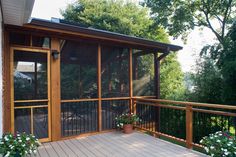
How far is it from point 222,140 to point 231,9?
9.99 metres

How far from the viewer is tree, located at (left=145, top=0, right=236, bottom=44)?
10945 millimetres

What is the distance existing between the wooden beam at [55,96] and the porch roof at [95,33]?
1.47 ft

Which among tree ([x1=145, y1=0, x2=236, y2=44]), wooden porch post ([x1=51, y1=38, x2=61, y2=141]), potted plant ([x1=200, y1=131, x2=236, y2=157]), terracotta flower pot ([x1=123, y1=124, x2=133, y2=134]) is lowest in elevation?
terracotta flower pot ([x1=123, y1=124, x2=133, y2=134])

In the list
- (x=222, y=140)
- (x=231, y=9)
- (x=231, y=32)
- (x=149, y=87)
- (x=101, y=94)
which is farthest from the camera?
A: (x=231, y=9)

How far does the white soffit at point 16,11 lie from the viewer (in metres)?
2.77

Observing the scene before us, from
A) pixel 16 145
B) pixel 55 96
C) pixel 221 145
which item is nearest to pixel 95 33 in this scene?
pixel 55 96

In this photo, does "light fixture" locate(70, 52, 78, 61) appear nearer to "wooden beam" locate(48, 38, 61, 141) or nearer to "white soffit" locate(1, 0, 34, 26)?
"wooden beam" locate(48, 38, 61, 141)

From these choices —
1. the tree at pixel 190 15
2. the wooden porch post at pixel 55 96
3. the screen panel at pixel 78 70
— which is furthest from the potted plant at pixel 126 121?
the tree at pixel 190 15

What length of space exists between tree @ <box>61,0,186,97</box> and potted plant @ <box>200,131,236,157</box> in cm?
951

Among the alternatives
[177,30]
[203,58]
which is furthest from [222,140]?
[177,30]

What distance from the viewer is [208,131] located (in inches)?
209

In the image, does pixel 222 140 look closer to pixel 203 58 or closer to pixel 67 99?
pixel 67 99

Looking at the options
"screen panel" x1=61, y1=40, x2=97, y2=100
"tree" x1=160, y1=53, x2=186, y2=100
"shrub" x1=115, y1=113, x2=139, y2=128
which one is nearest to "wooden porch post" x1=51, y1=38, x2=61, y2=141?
"screen panel" x1=61, y1=40, x2=97, y2=100

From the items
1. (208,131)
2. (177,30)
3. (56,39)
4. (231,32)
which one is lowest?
(208,131)
